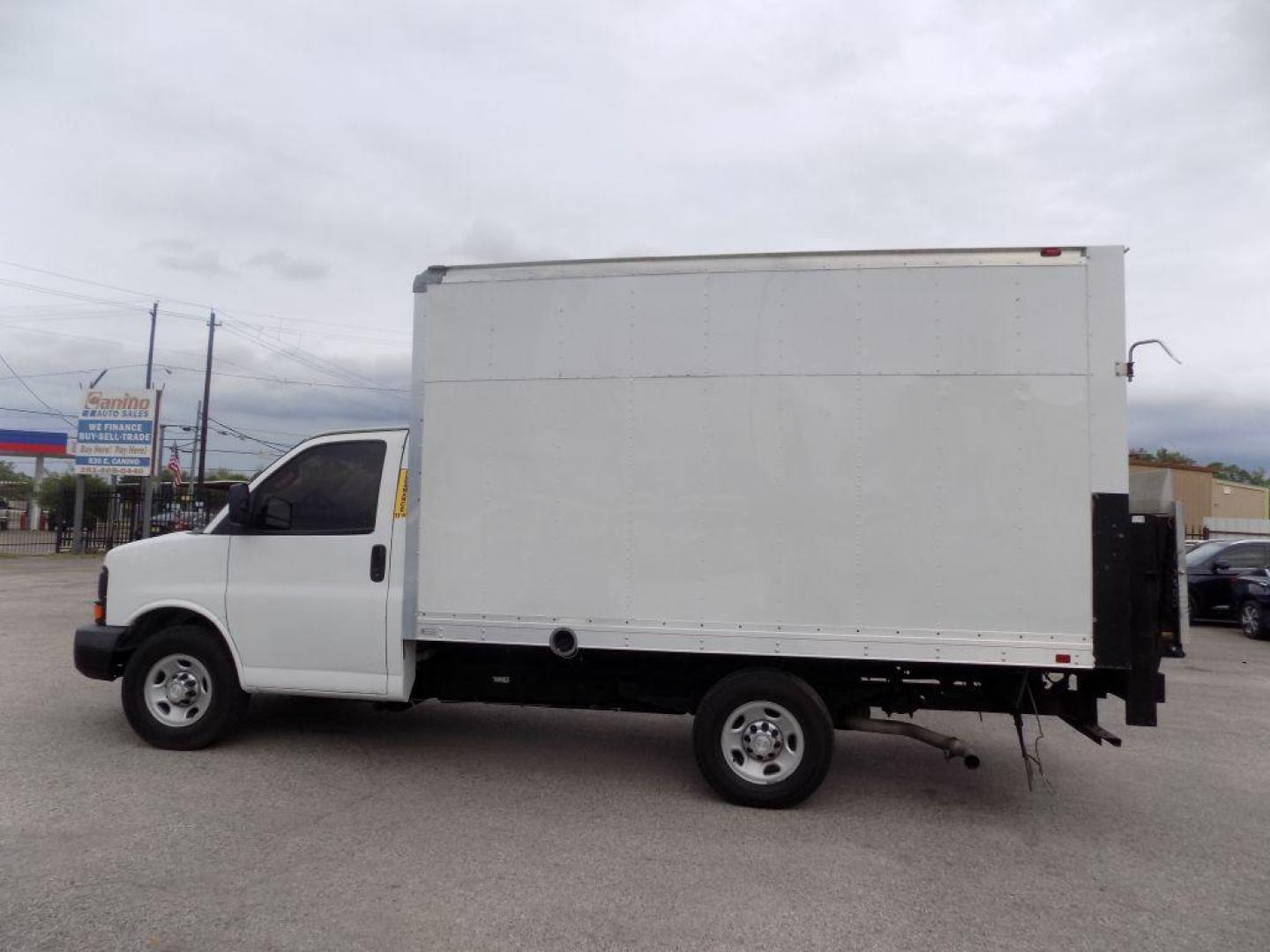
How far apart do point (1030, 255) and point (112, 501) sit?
28.0 metres

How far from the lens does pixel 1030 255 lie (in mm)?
4914

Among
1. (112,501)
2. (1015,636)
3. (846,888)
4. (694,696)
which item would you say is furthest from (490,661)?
(112,501)

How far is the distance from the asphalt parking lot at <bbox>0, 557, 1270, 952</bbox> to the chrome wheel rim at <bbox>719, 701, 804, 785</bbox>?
25 centimetres

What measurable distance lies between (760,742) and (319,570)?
9.88ft

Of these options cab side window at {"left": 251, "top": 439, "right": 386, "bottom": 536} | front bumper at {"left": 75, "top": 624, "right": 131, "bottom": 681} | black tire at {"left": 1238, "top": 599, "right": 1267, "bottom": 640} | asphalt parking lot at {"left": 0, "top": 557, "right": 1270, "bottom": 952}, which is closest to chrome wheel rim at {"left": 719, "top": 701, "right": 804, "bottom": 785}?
asphalt parking lot at {"left": 0, "top": 557, "right": 1270, "bottom": 952}

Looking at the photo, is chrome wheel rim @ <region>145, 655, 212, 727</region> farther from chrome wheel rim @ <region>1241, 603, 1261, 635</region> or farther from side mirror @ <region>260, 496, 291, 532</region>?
chrome wheel rim @ <region>1241, 603, 1261, 635</region>

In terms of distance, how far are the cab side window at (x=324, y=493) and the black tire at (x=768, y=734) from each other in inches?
100

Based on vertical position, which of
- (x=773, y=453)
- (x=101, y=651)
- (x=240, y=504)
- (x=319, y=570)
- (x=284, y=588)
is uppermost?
(x=773, y=453)

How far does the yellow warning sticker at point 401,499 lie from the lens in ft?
18.4

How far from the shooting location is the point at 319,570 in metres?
5.70

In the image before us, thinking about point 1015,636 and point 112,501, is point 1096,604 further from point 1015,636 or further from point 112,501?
point 112,501

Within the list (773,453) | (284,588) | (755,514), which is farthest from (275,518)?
(773,453)

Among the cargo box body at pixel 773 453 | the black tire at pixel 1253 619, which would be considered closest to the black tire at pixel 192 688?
the cargo box body at pixel 773 453

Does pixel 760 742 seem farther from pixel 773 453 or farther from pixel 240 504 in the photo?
pixel 240 504
